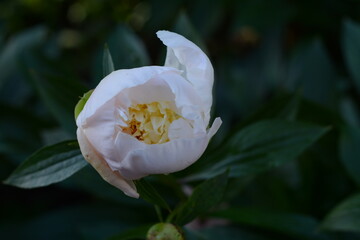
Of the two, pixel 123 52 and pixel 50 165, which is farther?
pixel 123 52

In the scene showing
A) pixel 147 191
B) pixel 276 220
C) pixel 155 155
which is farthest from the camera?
pixel 276 220

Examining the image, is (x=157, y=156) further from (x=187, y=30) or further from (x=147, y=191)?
(x=187, y=30)

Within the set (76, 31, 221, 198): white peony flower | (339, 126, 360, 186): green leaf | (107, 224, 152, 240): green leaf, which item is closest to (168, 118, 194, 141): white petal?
(76, 31, 221, 198): white peony flower

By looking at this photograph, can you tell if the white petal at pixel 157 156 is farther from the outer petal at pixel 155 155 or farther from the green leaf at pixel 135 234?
the green leaf at pixel 135 234

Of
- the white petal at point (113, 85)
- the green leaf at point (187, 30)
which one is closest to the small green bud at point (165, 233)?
the white petal at point (113, 85)

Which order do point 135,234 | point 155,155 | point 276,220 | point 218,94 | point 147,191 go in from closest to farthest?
point 155,155, point 147,191, point 135,234, point 276,220, point 218,94

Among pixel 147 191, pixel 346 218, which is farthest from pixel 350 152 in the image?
pixel 147 191
